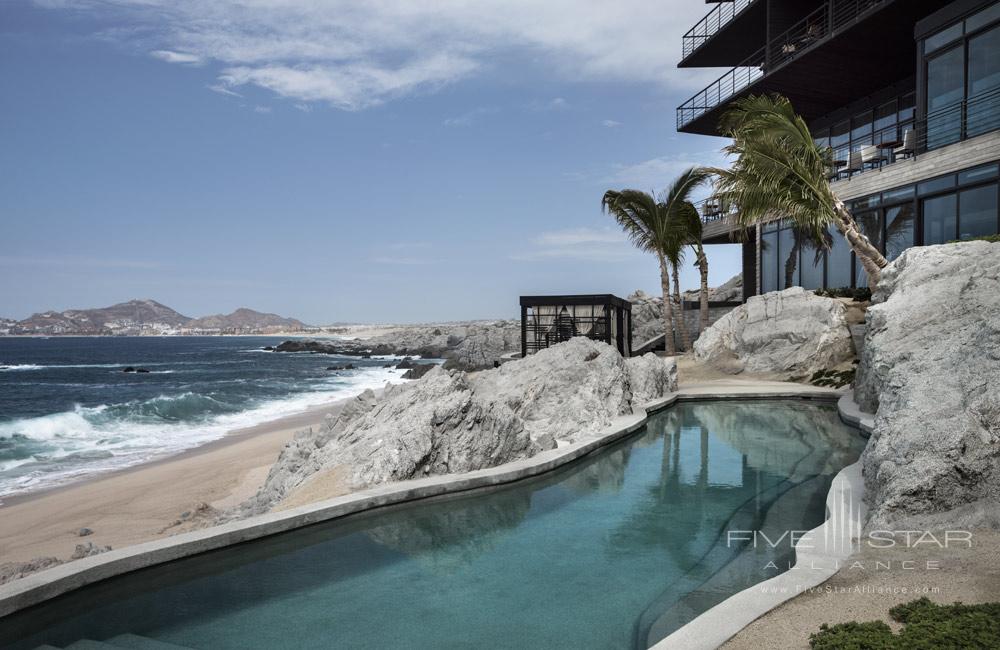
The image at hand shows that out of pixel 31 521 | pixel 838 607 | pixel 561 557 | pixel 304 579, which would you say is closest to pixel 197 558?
pixel 304 579

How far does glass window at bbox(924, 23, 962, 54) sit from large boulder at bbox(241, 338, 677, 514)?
1449cm

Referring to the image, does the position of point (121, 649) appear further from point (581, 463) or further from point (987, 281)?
point (987, 281)

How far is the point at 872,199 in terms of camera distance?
70.2ft

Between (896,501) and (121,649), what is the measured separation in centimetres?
705

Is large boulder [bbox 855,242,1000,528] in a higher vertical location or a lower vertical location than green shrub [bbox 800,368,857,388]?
higher

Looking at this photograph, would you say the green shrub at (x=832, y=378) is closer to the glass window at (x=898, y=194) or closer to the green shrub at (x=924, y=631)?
the glass window at (x=898, y=194)

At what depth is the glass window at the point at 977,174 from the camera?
655 inches

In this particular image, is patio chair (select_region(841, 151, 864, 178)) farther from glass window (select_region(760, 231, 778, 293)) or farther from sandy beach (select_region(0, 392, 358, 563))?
sandy beach (select_region(0, 392, 358, 563))

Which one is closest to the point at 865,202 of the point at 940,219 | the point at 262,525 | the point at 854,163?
the point at 854,163

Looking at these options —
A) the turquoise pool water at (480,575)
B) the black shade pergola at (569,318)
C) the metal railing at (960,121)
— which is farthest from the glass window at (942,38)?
the turquoise pool water at (480,575)

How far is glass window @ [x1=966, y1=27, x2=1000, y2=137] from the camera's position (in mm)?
17016

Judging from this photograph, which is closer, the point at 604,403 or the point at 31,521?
the point at 31,521

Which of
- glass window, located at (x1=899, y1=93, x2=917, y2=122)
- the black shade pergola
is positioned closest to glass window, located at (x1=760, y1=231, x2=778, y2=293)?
glass window, located at (x1=899, y1=93, x2=917, y2=122)

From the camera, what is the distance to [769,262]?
92.1ft
